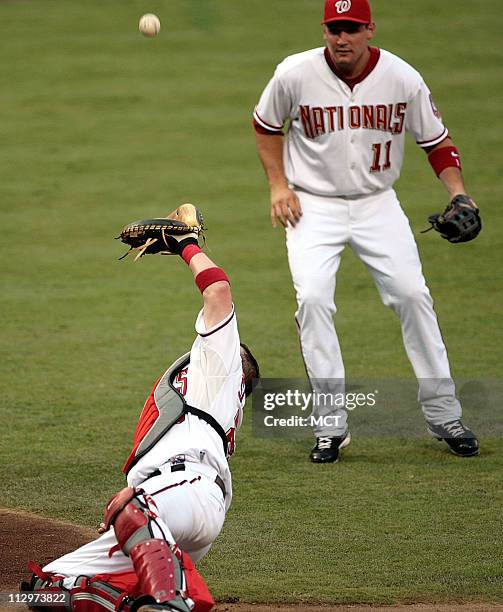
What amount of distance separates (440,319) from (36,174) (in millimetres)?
6136

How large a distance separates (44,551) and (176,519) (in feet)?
3.70

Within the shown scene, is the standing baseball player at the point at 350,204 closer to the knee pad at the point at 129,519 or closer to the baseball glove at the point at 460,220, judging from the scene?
the baseball glove at the point at 460,220

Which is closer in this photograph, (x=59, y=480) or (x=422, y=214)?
(x=59, y=480)

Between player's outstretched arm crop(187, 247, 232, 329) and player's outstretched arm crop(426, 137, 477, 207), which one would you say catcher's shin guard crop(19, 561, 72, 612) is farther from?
player's outstretched arm crop(426, 137, 477, 207)

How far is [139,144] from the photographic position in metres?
14.3

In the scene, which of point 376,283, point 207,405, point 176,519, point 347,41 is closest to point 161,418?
point 207,405

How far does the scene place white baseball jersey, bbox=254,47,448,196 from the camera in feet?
19.9

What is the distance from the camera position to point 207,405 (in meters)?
4.17

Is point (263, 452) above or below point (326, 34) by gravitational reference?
below

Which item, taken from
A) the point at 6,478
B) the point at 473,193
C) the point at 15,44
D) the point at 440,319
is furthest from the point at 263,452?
the point at 15,44

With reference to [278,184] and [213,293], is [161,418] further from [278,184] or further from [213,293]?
[278,184]

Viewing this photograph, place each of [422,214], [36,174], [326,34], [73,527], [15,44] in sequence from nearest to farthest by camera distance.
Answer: [73,527] → [326,34] → [422,214] → [36,174] → [15,44]

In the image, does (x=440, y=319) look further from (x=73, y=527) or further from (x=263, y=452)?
(x=73, y=527)

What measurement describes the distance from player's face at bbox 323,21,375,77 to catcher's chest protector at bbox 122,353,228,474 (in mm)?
2377
